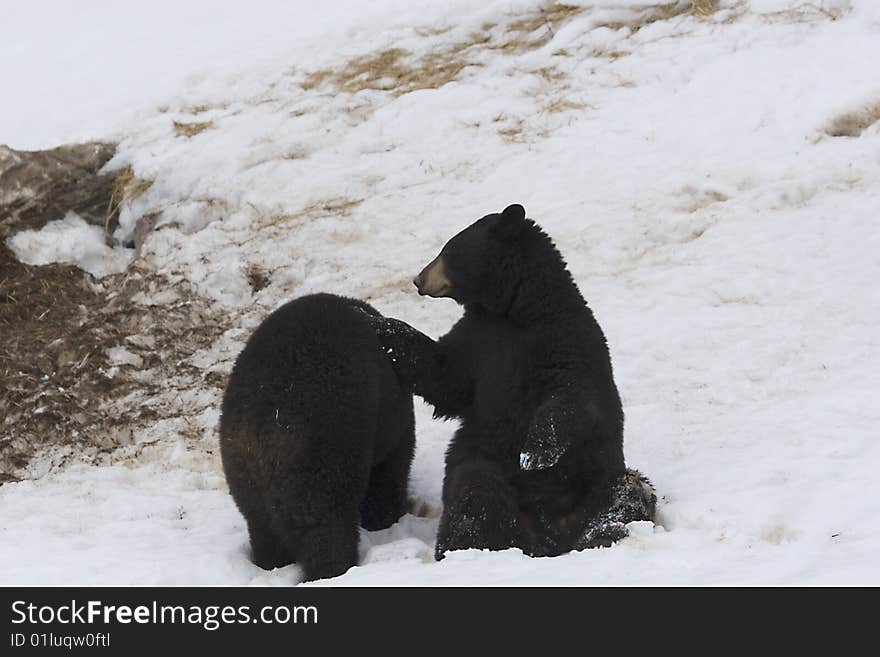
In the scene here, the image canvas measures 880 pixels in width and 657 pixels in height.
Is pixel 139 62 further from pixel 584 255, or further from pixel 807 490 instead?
pixel 807 490

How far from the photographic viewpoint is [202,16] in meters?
17.5

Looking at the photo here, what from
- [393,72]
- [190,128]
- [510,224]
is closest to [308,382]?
[510,224]

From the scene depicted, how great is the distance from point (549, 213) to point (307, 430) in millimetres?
5690

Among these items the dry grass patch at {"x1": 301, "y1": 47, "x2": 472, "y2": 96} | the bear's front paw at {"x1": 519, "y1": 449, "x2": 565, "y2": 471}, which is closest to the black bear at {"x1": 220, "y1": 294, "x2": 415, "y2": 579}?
the bear's front paw at {"x1": 519, "y1": 449, "x2": 565, "y2": 471}

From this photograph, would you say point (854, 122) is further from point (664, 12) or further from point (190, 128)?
point (190, 128)


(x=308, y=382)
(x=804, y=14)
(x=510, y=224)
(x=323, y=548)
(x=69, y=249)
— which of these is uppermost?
(x=510, y=224)

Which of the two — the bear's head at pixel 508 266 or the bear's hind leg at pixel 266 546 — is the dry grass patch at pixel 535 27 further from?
the bear's hind leg at pixel 266 546

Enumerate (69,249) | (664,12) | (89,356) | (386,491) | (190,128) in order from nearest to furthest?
(386,491)
(89,356)
(69,249)
(190,128)
(664,12)

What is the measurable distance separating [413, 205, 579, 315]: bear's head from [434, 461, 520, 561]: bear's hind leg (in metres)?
0.95

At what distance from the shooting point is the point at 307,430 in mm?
5383

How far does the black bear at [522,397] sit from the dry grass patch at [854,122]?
6115mm

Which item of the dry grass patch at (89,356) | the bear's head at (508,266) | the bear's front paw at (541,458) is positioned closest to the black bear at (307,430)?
the bear's head at (508,266)
